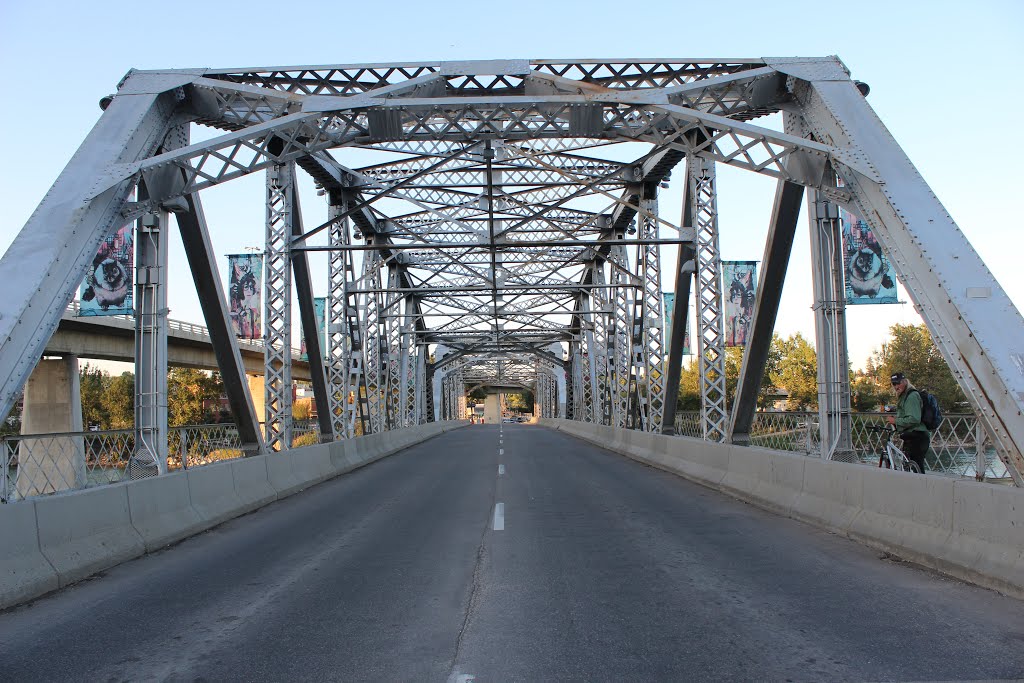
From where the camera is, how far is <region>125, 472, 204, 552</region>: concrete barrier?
9008mm

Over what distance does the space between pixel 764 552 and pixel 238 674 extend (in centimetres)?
542

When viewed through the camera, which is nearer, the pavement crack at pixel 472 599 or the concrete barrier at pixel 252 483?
the pavement crack at pixel 472 599

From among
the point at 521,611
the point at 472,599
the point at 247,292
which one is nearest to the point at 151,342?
the point at 247,292

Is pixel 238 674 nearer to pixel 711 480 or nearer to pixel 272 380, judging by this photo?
A: pixel 711 480

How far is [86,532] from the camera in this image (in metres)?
7.91

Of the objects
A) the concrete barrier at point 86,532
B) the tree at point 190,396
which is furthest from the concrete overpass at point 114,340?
the tree at point 190,396

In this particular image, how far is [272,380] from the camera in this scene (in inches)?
715

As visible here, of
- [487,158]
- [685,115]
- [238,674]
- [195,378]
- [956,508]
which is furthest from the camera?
[195,378]

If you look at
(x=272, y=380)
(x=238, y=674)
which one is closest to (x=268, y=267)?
(x=272, y=380)

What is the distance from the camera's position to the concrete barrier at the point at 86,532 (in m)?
7.24

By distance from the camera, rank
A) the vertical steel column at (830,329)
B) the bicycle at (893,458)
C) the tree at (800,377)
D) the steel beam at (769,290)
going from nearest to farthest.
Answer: the bicycle at (893,458)
the vertical steel column at (830,329)
the steel beam at (769,290)
the tree at (800,377)

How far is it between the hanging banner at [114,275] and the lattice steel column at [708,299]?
12.1 meters

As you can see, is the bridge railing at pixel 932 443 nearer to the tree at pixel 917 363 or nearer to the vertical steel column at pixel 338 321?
the vertical steel column at pixel 338 321

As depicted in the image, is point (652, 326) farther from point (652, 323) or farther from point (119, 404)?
point (119, 404)
